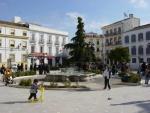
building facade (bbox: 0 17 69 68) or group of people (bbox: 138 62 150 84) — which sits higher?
building facade (bbox: 0 17 69 68)

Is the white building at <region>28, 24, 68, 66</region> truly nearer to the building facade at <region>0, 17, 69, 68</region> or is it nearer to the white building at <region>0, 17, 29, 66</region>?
the building facade at <region>0, 17, 69, 68</region>

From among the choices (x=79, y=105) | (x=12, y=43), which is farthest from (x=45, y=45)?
(x=79, y=105)

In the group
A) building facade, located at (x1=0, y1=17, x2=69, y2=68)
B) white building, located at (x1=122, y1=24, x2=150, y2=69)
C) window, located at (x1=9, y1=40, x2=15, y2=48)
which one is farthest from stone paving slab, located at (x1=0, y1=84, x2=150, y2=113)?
Result: white building, located at (x1=122, y1=24, x2=150, y2=69)

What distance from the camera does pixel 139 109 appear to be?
12.1 m

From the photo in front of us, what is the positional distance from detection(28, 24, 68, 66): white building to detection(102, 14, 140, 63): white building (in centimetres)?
1216

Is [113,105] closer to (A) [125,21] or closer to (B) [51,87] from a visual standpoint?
(B) [51,87]

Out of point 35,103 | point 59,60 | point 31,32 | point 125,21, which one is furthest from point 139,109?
point 125,21

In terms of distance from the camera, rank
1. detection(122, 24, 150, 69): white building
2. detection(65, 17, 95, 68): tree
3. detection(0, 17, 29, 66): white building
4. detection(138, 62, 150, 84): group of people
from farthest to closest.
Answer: detection(122, 24, 150, 69): white building
detection(0, 17, 29, 66): white building
detection(65, 17, 95, 68): tree
detection(138, 62, 150, 84): group of people

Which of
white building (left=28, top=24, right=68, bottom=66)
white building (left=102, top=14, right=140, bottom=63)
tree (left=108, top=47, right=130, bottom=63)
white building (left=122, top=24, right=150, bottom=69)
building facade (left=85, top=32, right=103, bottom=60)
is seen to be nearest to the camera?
tree (left=108, top=47, right=130, bottom=63)

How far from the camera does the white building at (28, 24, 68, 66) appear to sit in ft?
217

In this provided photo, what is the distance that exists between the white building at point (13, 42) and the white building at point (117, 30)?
24.2 m

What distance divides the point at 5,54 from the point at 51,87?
4087 cm

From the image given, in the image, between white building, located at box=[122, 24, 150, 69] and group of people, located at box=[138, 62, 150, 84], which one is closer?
group of people, located at box=[138, 62, 150, 84]

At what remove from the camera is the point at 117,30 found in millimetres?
78375
